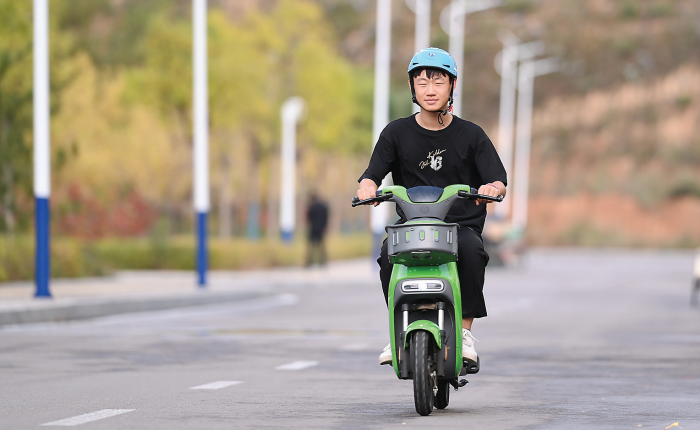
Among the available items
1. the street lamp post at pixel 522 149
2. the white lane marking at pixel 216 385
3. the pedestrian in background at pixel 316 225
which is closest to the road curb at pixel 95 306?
the white lane marking at pixel 216 385

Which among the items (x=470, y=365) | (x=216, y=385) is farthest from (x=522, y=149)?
(x=470, y=365)

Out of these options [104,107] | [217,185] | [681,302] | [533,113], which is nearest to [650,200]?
[533,113]

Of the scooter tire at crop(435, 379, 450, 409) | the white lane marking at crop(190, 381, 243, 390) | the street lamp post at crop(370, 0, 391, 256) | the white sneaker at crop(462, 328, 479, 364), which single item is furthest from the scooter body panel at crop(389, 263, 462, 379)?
the street lamp post at crop(370, 0, 391, 256)

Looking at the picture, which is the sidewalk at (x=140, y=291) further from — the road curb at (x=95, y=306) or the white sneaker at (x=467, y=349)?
the white sneaker at (x=467, y=349)

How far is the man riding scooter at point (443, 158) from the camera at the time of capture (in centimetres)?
848

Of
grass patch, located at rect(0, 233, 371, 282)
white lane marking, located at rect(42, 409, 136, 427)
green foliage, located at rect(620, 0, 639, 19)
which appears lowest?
grass patch, located at rect(0, 233, 371, 282)

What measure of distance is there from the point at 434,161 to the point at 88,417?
251 cm

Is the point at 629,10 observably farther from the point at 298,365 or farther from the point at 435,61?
the point at 435,61

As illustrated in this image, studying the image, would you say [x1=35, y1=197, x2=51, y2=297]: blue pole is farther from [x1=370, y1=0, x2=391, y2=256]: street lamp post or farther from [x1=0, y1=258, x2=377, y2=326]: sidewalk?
[x1=370, y1=0, x2=391, y2=256]: street lamp post

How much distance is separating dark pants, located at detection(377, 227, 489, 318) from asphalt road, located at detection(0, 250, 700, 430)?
689 mm

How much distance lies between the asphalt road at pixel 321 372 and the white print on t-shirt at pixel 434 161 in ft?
4.87

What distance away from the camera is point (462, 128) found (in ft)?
28.4

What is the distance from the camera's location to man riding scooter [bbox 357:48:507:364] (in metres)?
8.48

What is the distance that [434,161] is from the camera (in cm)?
865
